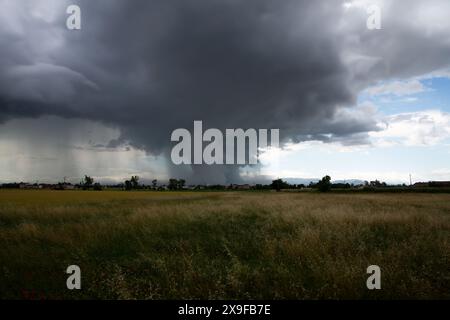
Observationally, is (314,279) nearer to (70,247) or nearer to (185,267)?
(185,267)

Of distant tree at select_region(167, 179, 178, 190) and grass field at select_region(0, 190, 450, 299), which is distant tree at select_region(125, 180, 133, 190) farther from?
grass field at select_region(0, 190, 450, 299)

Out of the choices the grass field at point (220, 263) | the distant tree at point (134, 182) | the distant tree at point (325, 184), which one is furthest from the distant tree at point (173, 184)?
the grass field at point (220, 263)

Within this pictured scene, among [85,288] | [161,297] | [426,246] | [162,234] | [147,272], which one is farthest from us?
[162,234]

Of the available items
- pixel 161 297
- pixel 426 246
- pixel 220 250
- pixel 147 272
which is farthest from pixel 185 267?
pixel 426 246

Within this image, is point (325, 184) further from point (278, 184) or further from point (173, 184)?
point (173, 184)

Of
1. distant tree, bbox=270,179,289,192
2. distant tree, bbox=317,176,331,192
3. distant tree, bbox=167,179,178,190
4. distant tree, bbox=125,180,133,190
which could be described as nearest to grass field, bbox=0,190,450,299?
distant tree, bbox=317,176,331,192

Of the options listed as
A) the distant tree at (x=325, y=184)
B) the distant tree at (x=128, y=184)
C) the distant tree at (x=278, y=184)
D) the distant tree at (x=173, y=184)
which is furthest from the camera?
the distant tree at (x=173, y=184)

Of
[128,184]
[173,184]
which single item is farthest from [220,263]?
[173,184]

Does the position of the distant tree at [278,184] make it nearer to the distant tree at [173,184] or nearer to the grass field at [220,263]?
the distant tree at [173,184]

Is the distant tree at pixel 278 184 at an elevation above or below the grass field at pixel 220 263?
below

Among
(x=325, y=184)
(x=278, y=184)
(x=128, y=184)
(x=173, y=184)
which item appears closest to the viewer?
(x=325, y=184)
